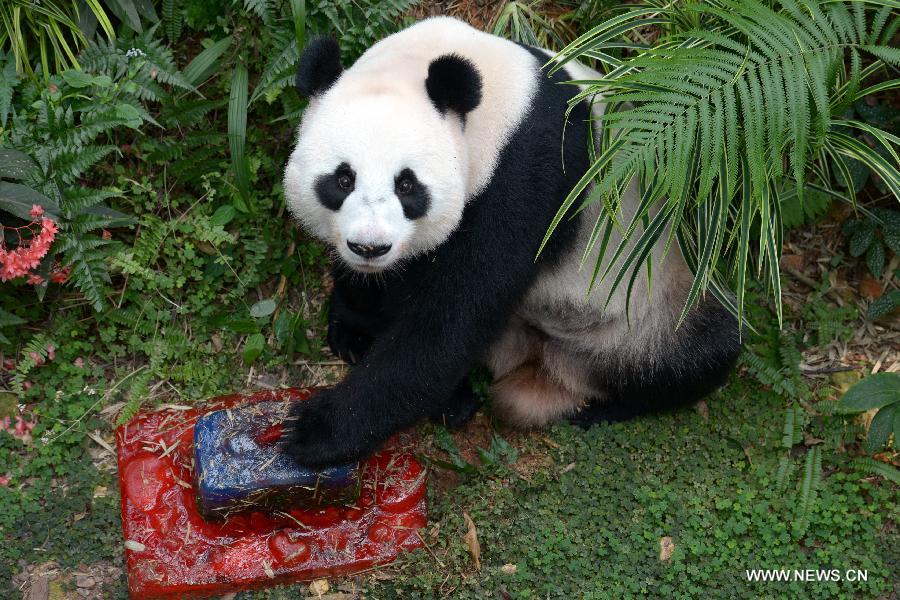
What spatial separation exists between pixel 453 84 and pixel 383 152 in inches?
14.4

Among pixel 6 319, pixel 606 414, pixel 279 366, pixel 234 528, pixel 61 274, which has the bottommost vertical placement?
pixel 606 414

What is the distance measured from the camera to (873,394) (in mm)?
4133

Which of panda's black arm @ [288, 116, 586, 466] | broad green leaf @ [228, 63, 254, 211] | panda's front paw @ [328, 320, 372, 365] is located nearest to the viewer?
panda's black arm @ [288, 116, 586, 466]

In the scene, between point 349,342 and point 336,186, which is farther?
point 349,342

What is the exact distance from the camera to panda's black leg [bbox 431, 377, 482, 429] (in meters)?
4.41

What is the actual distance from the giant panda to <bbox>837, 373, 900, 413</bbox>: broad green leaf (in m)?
0.56

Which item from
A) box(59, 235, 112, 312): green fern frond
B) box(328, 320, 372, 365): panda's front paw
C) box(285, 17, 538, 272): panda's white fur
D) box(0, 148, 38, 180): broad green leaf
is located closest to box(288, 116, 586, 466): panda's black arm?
box(285, 17, 538, 272): panda's white fur

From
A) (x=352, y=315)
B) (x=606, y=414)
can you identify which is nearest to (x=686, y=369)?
(x=606, y=414)

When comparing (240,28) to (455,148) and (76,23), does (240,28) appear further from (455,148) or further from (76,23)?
(455,148)

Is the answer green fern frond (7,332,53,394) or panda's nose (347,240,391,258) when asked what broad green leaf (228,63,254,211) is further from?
panda's nose (347,240,391,258)

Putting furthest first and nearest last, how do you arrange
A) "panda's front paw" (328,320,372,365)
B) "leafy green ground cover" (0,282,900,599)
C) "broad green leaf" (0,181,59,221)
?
1. "panda's front paw" (328,320,372,365)
2. "broad green leaf" (0,181,59,221)
3. "leafy green ground cover" (0,282,900,599)

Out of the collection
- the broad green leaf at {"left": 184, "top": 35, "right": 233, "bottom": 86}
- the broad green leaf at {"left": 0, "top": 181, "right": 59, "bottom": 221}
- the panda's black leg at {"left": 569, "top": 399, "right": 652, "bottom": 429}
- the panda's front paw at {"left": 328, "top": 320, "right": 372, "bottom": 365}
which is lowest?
the panda's black leg at {"left": 569, "top": 399, "right": 652, "bottom": 429}

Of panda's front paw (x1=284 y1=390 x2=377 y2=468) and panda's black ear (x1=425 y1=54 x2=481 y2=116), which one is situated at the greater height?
panda's black ear (x1=425 y1=54 x2=481 y2=116)

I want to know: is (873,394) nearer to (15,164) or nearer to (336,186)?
(336,186)
